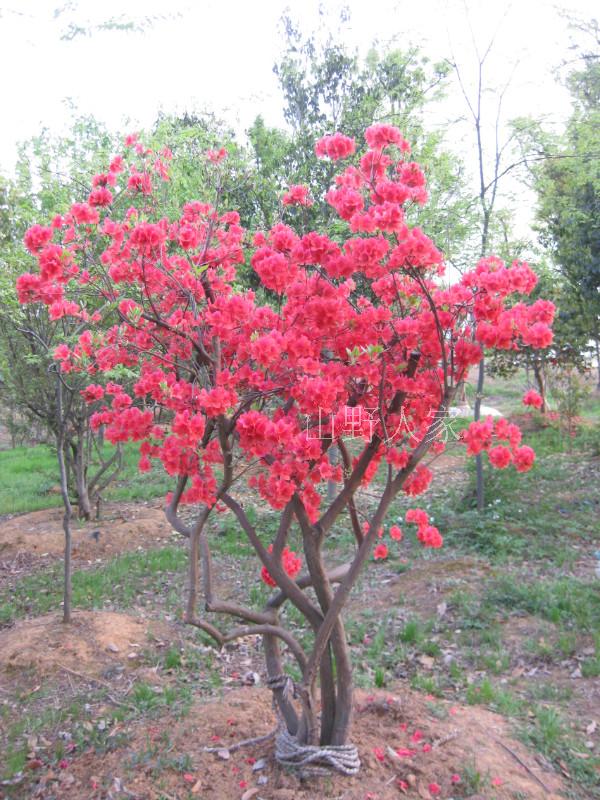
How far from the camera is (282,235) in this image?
97.6 inches

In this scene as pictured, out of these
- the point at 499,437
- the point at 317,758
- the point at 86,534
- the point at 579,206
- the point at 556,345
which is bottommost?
the point at 86,534

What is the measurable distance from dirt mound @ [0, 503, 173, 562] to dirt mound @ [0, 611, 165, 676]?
5.82 feet

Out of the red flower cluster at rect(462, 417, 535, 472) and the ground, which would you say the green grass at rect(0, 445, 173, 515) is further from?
the red flower cluster at rect(462, 417, 535, 472)

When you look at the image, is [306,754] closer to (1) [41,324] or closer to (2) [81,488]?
(1) [41,324]

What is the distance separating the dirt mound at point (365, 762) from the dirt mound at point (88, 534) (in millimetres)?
3558

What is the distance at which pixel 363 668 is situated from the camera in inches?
156

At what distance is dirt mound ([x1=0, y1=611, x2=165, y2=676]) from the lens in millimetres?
4105

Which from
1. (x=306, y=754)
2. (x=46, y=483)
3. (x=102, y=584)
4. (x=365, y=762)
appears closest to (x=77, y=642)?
(x=102, y=584)

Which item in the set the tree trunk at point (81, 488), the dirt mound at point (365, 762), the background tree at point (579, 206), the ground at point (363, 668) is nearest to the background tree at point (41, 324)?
the tree trunk at point (81, 488)

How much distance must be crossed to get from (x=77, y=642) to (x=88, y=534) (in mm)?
2693

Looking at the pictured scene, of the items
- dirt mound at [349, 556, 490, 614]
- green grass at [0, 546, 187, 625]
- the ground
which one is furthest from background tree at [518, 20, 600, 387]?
green grass at [0, 546, 187, 625]

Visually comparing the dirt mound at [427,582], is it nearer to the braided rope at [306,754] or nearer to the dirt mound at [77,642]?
the dirt mound at [77,642]

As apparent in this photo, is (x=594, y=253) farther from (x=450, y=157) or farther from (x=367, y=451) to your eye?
(x=367, y=451)

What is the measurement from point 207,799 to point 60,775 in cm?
86
